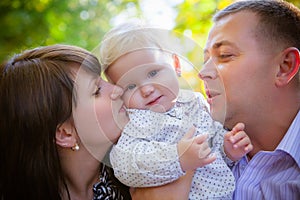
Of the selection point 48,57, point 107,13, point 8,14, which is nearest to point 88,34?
point 107,13

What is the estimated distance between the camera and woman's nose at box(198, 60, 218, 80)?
170 centimetres

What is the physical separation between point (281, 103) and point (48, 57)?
3.27 ft

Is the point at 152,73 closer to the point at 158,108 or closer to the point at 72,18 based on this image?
the point at 158,108

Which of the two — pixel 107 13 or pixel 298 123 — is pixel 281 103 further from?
pixel 107 13

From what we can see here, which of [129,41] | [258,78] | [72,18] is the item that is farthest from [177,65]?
[72,18]

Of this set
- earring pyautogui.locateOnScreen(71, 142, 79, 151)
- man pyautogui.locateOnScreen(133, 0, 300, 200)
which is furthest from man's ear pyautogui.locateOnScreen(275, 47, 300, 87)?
earring pyautogui.locateOnScreen(71, 142, 79, 151)

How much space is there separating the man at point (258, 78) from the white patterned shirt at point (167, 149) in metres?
0.10

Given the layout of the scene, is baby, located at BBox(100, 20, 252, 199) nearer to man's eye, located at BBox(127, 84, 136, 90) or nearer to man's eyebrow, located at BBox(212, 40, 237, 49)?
man's eye, located at BBox(127, 84, 136, 90)

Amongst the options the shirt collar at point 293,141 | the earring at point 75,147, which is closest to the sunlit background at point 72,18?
the shirt collar at point 293,141

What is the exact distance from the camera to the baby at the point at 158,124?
4.90ft

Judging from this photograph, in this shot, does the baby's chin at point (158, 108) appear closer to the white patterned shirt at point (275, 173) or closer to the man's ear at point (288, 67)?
the white patterned shirt at point (275, 173)

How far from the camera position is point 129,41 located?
1578 mm

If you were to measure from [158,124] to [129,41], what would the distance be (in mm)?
329

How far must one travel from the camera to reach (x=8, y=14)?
5.20m
